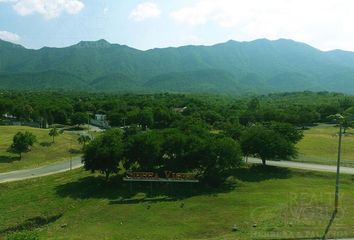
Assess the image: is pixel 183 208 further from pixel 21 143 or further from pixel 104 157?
pixel 21 143

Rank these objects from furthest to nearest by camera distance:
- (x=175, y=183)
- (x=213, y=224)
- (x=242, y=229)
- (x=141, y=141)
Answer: (x=141, y=141) → (x=175, y=183) → (x=213, y=224) → (x=242, y=229)

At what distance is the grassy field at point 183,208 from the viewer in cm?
3512

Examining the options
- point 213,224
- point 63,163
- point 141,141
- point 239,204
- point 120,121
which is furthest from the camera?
point 120,121

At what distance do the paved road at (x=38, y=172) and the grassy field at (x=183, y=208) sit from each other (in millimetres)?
6321

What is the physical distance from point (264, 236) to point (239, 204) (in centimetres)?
1037

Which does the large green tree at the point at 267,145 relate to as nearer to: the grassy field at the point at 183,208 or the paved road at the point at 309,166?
the paved road at the point at 309,166

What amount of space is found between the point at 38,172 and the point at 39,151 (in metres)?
14.8

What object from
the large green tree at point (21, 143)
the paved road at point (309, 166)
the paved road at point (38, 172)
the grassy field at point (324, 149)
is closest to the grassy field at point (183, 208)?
the paved road at point (309, 166)

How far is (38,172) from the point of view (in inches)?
2717

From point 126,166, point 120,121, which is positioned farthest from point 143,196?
point 120,121

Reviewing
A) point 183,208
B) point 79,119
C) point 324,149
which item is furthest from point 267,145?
point 79,119

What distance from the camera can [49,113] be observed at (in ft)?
440

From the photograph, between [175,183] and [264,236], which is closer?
[264,236]

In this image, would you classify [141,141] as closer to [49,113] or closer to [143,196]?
[143,196]
